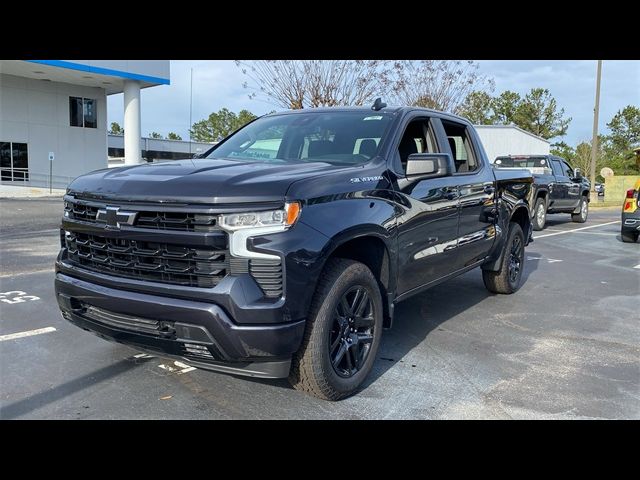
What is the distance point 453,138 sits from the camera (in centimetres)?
552

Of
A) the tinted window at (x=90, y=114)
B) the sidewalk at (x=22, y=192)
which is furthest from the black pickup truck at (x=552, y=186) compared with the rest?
the tinted window at (x=90, y=114)

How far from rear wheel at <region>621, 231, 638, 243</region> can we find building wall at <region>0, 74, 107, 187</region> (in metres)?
28.2

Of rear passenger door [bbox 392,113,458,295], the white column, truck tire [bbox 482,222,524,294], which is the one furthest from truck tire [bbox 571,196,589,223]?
the white column

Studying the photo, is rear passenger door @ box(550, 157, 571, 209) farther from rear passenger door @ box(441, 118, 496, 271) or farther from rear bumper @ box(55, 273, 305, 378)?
rear bumper @ box(55, 273, 305, 378)

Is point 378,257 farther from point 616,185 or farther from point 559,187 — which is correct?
point 616,185

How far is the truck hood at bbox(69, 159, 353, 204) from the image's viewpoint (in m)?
3.04

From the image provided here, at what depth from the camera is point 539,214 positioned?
47.3 ft

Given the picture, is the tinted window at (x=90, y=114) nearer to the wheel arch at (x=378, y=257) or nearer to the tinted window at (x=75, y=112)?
the tinted window at (x=75, y=112)

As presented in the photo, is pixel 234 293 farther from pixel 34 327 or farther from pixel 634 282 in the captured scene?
pixel 634 282

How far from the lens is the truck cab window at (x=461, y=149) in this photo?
5.50m

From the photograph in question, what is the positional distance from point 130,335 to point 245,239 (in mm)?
937

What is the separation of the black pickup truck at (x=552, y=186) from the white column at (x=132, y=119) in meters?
20.2
